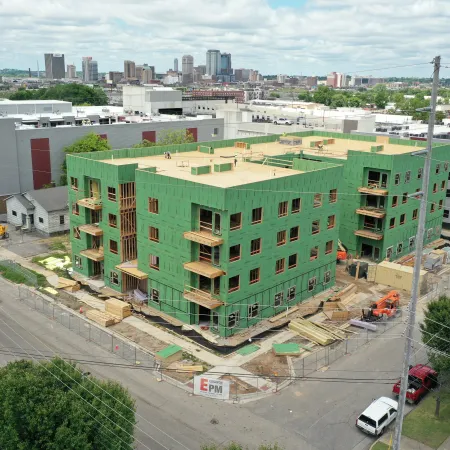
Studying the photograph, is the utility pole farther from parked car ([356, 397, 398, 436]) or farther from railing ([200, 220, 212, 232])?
railing ([200, 220, 212, 232])

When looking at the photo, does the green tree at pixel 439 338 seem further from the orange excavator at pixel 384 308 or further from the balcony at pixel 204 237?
the balcony at pixel 204 237

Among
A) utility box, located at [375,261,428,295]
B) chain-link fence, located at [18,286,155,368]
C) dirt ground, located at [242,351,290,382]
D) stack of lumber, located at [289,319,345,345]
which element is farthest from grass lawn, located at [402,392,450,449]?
utility box, located at [375,261,428,295]

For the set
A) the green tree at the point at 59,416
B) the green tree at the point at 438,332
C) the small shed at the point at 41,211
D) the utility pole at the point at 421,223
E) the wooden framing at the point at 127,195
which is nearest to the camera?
the utility pole at the point at 421,223

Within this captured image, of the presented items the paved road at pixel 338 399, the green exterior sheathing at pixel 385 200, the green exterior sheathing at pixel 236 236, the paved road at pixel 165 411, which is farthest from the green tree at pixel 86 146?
the paved road at pixel 338 399

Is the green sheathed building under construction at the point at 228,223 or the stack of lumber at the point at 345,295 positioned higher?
the green sheathed building under construction at the point at 228,223

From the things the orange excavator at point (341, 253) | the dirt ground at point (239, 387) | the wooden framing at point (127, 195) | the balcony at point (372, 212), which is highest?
the wooden framing at point (127, 195)

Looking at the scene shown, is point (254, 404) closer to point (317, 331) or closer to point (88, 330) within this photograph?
point (317, 331)
